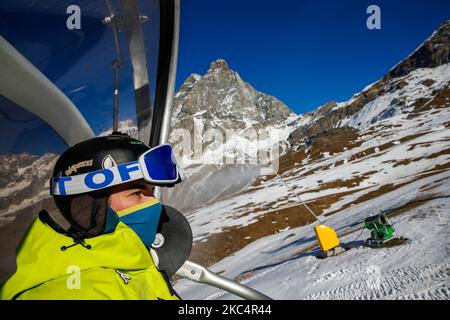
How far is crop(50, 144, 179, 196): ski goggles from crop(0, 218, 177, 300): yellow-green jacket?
1.50 ft

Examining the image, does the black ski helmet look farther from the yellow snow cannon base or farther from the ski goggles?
the yellow snow cannon base

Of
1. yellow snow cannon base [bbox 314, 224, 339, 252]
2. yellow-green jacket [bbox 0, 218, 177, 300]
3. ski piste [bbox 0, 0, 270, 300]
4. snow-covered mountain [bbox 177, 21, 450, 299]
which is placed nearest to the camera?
yellow-green jacket [bbox 0, 218, 177, 300]

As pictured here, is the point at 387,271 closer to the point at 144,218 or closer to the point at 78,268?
the point at 144,218

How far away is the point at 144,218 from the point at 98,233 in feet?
2.92

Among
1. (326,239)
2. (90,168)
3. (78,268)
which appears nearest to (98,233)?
(78,268)

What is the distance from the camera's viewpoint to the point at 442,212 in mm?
10383

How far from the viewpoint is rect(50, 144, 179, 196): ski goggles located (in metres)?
2.03

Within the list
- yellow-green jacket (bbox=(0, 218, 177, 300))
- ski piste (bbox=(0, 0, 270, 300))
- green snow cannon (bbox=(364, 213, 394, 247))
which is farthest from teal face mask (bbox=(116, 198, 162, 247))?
green snow cannon (bbox=(364, 213, 394, 247))

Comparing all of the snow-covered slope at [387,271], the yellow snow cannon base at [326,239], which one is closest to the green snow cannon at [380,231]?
the snow-covered slope at [387,271]

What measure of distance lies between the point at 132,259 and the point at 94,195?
1.97 ft

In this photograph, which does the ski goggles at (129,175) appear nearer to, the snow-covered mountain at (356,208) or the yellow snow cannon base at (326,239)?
the snow-covered mountain at (356,208)

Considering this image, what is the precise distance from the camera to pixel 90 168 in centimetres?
214

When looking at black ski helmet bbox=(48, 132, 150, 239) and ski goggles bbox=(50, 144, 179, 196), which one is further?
ski goggles bbox=(50, 144, 179, 196)

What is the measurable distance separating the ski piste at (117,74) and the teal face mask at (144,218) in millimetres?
114
